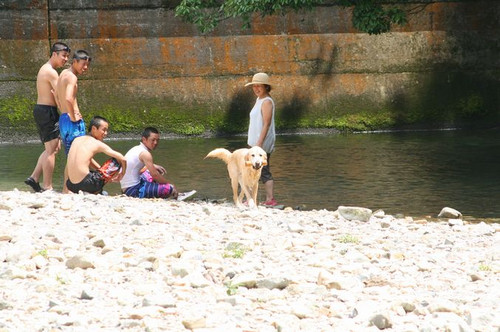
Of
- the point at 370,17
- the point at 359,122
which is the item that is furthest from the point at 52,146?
the point at 359,122

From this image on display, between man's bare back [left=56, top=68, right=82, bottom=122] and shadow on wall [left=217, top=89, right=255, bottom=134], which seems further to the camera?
shadow on wall [left=217, top=89, right=255, bottom=134]

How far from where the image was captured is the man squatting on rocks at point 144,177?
11000 millimetres

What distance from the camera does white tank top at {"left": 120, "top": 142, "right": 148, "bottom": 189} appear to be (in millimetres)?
11000

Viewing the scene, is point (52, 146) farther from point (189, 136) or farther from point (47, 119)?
point (189, 136)

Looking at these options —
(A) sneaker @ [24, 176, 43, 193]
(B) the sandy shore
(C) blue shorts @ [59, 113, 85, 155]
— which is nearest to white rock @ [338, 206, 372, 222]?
(B) the sandy shore

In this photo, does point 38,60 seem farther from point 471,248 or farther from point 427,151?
point 471,248

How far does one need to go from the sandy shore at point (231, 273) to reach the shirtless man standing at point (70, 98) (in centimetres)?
164

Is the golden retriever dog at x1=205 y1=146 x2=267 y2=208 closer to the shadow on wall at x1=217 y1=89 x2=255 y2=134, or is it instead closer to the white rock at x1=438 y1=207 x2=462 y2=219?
the white rock at x1=438 y1=207 x2=462 y2=219

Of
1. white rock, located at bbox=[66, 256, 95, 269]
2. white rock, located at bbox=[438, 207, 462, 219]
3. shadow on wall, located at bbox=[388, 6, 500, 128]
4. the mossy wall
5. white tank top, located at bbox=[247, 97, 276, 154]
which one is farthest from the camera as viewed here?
shadow on wall, located at bbox=[388, 6, 500, 128]

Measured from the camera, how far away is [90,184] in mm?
10562

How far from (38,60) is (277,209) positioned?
35.1 feet

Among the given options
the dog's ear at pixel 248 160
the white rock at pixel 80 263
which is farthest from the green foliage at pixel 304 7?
the white rock at pixel 80 263

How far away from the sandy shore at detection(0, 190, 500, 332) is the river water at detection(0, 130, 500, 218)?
7.75ft

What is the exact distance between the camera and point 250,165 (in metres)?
10.1
